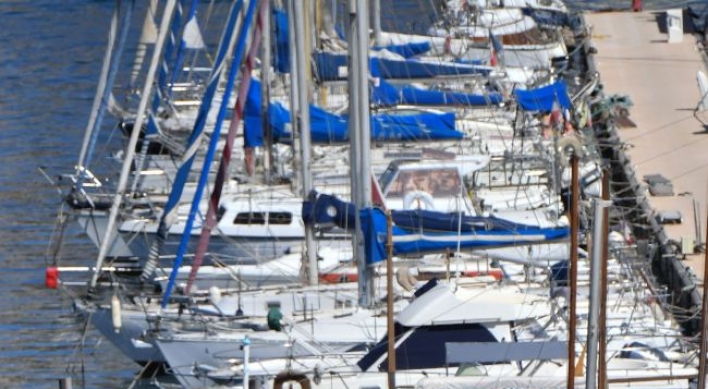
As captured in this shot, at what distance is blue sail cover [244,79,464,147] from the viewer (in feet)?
106

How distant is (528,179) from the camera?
110 feet

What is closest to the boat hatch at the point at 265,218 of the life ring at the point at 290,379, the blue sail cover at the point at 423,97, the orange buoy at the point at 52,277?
the orange buoy at the point at 52,277

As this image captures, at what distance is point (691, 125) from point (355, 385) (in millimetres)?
19506

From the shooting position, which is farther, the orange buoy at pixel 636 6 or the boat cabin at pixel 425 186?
the orange buoy at pixel 636 6

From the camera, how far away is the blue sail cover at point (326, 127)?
32.4 m

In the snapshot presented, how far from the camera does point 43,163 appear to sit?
4309 cm

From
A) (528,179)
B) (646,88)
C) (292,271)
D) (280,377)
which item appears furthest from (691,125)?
(280,377)

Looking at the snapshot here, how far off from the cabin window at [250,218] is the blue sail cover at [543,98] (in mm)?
8433

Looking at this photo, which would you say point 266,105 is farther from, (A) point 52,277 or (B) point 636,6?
(B) point 636,6

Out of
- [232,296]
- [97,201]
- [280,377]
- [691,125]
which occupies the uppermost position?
[691,125]

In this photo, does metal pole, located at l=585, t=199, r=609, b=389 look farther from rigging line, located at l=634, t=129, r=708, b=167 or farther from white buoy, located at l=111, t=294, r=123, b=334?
rigging line, located at l=634, t=129, r=708, b=167

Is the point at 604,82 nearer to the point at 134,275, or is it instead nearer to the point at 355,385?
the point at 134,275

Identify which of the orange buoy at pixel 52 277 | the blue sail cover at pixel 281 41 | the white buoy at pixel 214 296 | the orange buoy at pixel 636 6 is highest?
the orange buoy at pixel 636 6

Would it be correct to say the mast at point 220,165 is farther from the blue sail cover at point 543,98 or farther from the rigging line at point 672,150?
the rigging line at point 672,150
